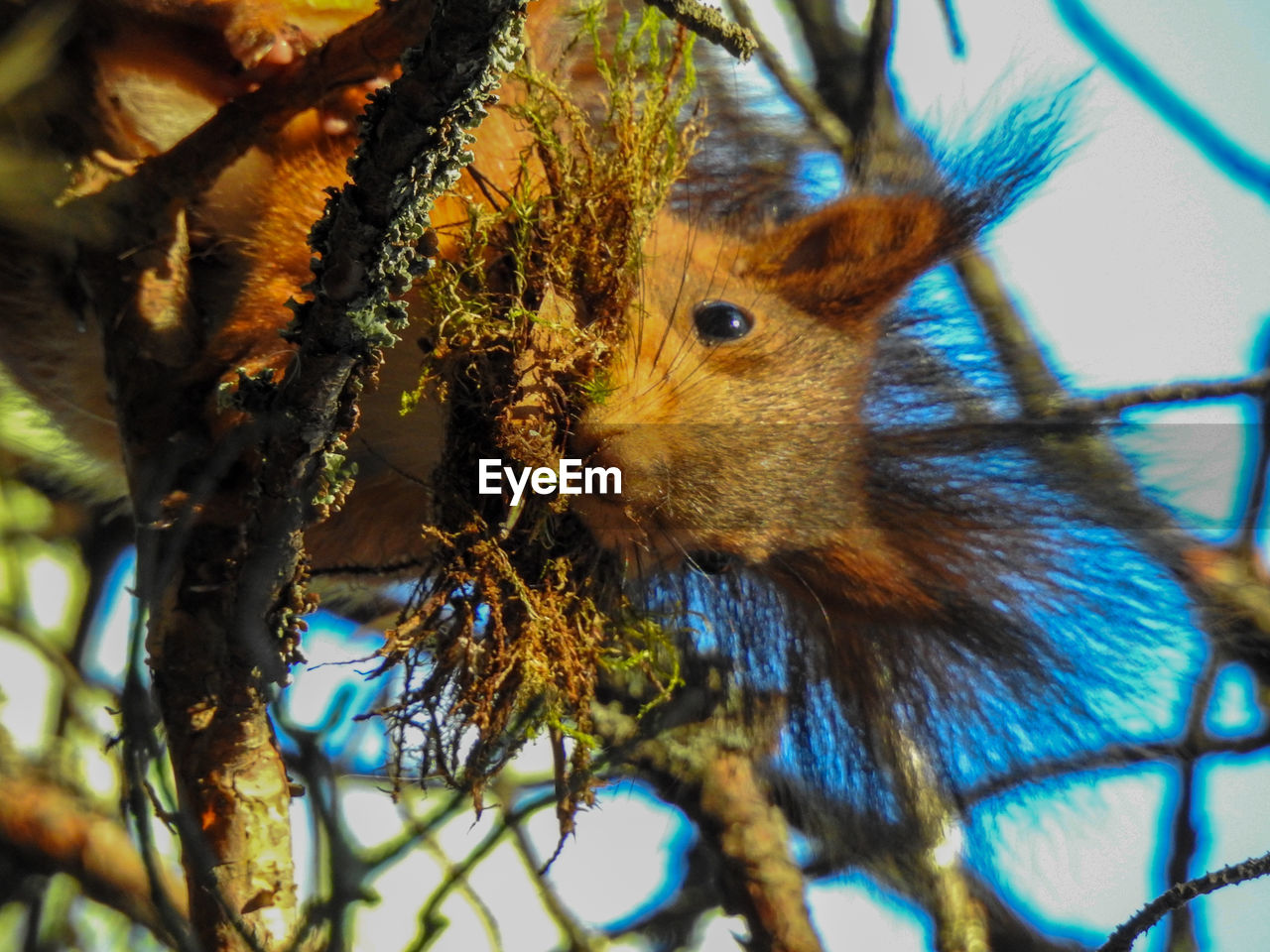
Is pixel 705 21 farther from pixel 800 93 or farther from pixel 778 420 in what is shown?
pixel 800 93

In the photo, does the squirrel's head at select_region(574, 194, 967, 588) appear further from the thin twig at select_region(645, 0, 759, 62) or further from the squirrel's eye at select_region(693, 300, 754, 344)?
the thin twig at select_region(645, 0, 759, 62)

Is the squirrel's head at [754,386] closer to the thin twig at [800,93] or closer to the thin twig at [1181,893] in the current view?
the thin twig at [800,93]

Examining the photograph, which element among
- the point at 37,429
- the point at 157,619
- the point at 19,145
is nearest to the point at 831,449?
the point at 157,619

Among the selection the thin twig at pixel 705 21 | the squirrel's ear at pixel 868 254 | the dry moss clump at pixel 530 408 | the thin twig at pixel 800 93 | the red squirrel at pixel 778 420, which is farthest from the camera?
the thin twig at pixel 800 93

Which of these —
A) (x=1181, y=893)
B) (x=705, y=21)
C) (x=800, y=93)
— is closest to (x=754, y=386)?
(x=705, y=21)

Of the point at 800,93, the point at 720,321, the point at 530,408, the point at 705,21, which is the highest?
the point at 800,93

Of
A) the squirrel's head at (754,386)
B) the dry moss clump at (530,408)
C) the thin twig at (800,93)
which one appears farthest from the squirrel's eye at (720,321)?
the thin twig at (800,93)

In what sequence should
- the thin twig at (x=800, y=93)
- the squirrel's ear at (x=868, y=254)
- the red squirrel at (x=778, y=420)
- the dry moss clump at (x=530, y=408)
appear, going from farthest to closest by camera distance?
the thin twig at (x=800, y=93) → the squirrel's ear at (x=868, y=254) → the red squirrel at (x=778, y=420) → the dry moss clump at (x=530, y=408)
